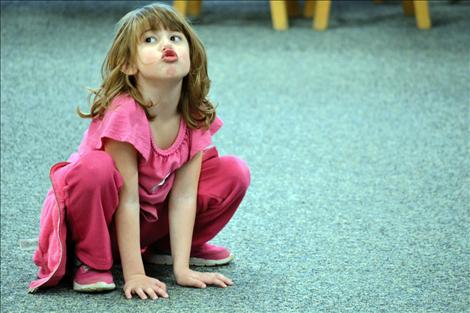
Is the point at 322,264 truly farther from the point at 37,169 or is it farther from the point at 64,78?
the point at 64,78

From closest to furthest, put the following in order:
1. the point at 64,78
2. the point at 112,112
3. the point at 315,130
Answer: the point at 112,112, the point at 315,130, the point at 64,78

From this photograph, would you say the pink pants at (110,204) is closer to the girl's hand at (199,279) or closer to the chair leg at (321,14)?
the girl's hand at (199,279)

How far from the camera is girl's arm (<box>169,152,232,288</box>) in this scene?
54.4 inches

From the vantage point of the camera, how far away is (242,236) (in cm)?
161

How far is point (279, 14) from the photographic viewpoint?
10.8 ft

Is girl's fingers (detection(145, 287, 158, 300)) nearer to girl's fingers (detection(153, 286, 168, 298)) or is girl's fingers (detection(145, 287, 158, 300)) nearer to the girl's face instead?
girl's fingers (detection(153, 286, 168, 298))

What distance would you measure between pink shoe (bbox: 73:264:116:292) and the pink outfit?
1 centimetres

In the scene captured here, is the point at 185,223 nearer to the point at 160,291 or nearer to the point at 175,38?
the point at 160,291

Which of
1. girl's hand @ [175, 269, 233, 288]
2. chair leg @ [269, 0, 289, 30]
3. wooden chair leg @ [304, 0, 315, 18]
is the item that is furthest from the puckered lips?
wooden chair leg @ [304, 0, 315, 18]

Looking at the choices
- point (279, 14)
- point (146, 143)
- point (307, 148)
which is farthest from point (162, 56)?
point (279, 14)

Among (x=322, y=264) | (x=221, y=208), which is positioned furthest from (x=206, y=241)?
(x=322, y=264)

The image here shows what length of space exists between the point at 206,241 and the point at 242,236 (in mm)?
149

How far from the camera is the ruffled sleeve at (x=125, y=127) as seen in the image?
51.4 inches

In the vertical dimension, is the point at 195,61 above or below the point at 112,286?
above
